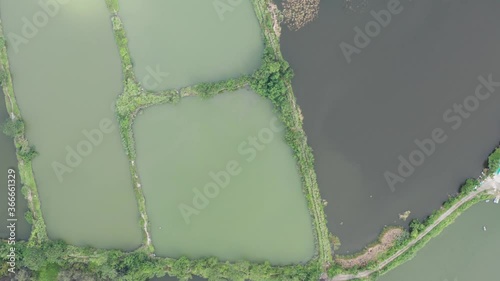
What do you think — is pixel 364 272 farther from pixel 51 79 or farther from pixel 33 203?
pixel 51 79

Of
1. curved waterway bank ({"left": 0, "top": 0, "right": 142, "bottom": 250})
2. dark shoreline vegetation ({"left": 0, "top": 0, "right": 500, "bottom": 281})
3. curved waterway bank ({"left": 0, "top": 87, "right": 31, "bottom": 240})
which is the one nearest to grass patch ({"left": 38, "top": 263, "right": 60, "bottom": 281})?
dark shoreline vegetation ({"left": 0, "top": 0, "right": 500, "bottom": 281})

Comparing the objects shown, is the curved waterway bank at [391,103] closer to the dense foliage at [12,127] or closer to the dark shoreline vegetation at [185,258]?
the dark shoreline vegetation at [185,258]

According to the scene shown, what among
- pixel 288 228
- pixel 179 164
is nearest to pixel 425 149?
pixel 288 228
